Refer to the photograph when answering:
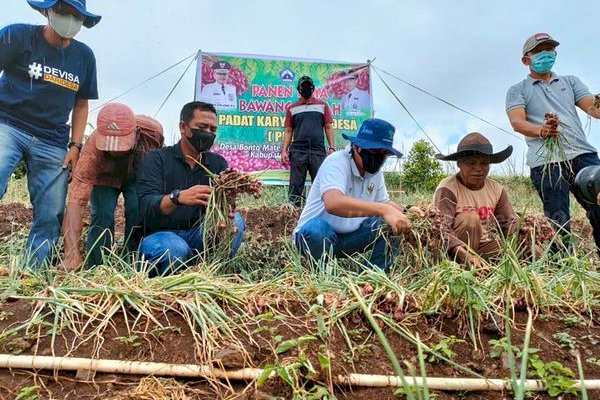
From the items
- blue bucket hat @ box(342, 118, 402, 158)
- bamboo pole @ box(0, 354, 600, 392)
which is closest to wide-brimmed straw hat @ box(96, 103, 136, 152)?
blue bucket hat @ box(342, 118, 402, 158)

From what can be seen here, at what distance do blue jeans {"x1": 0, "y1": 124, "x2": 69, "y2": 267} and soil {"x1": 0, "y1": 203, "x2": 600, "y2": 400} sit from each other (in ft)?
3.29

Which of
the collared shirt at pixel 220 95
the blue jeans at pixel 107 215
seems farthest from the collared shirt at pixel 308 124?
A: the blue jeans at pixel 107 215

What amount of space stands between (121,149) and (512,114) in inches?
91.2

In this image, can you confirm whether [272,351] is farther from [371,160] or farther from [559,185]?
[559,185]

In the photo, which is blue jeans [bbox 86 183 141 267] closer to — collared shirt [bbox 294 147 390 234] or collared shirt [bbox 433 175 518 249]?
collared shirt [bbox 294 147 390 234]

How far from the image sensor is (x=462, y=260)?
267cm

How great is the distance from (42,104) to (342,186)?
5.40 feet

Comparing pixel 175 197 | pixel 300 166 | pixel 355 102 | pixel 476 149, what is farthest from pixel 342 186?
pixel 355 102

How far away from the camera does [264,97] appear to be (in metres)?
7.55

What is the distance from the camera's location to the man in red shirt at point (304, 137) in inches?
213

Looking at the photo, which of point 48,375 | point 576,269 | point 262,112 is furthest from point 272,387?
point 262,112

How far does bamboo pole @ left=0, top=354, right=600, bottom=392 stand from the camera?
1.59 meters

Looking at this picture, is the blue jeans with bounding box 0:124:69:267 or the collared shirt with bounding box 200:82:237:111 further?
the collared shirt with bounding box 200:82:237:111

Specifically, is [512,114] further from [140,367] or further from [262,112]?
[262,112]
